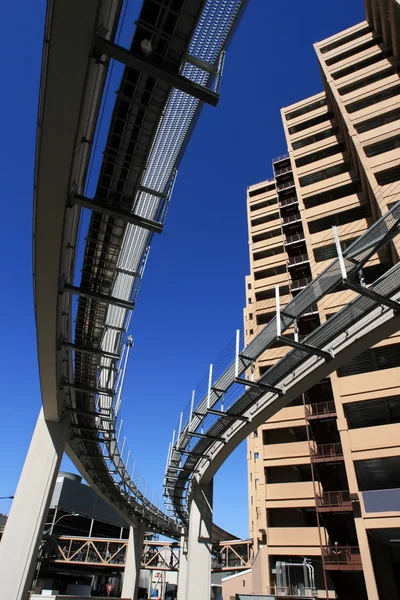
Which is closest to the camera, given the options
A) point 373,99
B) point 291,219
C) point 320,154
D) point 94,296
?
point 94,296

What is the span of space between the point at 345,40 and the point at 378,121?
14.1 m

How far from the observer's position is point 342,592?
1997cm

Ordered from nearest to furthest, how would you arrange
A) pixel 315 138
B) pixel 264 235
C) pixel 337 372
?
pixel 337 372 → pixel 315 138 → pixel 264 235

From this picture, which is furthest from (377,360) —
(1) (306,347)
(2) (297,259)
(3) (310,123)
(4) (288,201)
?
(3) (310,123)

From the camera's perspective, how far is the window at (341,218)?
29.5 metres

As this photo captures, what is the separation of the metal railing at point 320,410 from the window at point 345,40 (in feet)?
113

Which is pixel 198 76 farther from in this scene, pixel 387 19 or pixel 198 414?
pixel 387 19

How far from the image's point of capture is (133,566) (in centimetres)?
3180

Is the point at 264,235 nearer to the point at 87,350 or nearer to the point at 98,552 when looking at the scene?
the point at 87,350

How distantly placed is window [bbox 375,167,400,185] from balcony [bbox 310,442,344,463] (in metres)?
17.6

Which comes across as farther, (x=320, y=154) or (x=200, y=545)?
(x=320, y=154)

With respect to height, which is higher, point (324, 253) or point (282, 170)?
point (282, 170)

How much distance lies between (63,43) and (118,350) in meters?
8.58

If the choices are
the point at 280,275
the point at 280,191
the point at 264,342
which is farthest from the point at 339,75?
the point at 264,342
